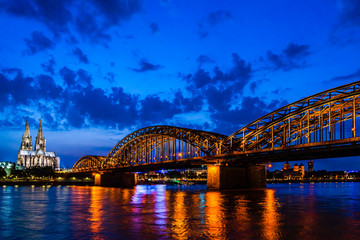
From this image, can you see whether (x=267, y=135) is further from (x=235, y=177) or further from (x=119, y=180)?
(x=119, y=180)

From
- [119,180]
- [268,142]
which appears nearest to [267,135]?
[268,142]

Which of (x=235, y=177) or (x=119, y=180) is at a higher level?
(x=235, y=177)

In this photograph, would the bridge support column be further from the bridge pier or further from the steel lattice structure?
the bridge pier

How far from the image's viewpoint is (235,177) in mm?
84375

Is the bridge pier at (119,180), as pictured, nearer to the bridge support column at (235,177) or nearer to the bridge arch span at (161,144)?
the bridge arch span at (161,144)

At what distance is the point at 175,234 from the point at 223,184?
59905mm

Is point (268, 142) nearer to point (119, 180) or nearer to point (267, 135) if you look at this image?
point (267, 135)

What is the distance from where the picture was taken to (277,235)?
22.5 m

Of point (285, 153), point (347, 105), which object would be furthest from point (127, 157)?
point (347, 105)

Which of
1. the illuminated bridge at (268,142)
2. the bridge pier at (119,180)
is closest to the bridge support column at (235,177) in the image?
the illuminated bridge at (268,142)

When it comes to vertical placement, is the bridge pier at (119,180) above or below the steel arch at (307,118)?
below

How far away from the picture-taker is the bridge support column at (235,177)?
269 feet

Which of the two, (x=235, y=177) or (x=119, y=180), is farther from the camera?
(x=119, y=180)

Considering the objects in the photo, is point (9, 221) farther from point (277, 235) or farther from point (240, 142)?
point (240, 142)
